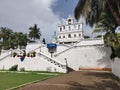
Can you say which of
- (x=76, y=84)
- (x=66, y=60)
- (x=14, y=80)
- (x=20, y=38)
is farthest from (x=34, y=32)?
(x=76, y=84)

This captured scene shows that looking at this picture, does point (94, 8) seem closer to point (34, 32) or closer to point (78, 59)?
point (78, 59)

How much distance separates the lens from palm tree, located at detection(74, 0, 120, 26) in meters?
13.3

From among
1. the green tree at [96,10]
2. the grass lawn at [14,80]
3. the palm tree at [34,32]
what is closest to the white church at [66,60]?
the grass lawn at [14,80]

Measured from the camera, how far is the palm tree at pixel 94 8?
13.3 m

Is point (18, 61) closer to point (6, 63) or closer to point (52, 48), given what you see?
point (6, 63)

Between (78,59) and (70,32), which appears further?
(70,32)

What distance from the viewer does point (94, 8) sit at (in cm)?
1557

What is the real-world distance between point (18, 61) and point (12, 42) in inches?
1254

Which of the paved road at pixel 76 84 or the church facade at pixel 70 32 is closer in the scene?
the paved road at pixel 76 84

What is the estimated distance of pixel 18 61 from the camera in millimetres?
28281

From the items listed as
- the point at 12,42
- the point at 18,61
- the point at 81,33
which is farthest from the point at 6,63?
the point at 81,33

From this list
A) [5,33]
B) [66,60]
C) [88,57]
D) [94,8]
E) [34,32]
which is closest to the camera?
[94,8]

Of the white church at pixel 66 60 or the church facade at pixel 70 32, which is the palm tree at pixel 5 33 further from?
the white church at pixel 66 60

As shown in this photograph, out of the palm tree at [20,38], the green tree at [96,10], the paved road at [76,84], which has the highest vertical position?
the palm tree at [20,38]
